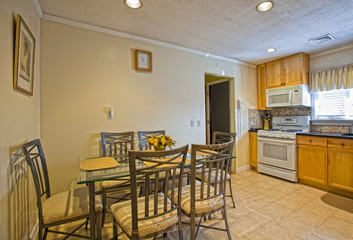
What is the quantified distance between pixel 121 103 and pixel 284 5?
92.9 inches

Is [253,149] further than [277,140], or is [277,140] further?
[253,149]

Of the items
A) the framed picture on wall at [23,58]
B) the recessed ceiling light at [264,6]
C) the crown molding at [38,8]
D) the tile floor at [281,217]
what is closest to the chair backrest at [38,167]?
the framed picture on wall at [23,58]

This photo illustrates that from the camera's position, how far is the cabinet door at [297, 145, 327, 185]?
9.56ft

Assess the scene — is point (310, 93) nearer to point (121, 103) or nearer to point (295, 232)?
point (295, 232)

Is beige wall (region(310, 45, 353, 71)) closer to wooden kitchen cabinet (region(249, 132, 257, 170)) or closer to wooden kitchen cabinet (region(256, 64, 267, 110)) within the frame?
wooden kitchen cabinet (region(256, 64, 267, 110))

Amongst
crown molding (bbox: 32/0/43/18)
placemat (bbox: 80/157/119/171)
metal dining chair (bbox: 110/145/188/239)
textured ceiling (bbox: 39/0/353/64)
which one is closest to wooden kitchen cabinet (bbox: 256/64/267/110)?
textured ceiling (bbox: 39/0/353/64)

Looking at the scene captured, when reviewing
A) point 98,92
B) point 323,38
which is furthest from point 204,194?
point 323,38

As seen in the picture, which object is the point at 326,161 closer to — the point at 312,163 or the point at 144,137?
the point at 312,163

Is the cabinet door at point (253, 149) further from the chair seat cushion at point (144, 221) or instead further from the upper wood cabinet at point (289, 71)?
the chair seat cushion at point (144, 221)

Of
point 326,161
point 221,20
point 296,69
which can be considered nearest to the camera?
point 221,20

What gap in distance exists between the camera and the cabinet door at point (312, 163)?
291cm

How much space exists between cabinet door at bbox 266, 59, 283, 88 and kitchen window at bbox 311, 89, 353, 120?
0.71m

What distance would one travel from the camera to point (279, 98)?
12.2 ft

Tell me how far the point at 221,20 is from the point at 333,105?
110 inches
